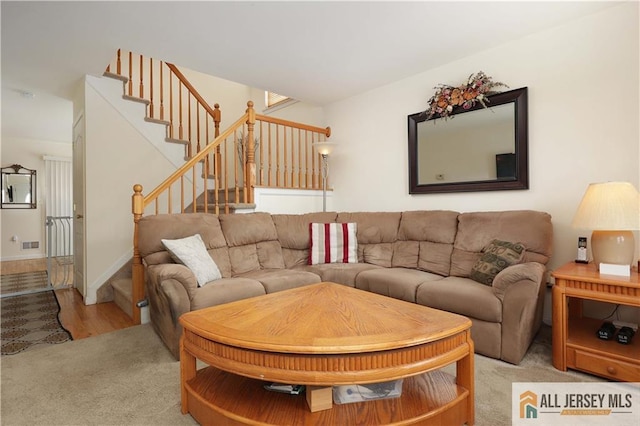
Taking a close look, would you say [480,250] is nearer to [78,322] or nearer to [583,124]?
[583,124]

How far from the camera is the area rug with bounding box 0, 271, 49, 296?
13.7 ft

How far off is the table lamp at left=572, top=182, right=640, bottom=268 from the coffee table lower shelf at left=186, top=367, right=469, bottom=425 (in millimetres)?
1366

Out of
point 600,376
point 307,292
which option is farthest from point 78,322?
point 600,376

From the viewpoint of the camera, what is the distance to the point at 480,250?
2.77m

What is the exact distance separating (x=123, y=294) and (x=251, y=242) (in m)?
1.44

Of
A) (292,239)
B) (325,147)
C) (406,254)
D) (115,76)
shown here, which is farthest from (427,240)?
(115,76)

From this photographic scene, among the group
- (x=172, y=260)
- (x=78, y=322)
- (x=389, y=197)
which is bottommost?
(x=78, y=322)

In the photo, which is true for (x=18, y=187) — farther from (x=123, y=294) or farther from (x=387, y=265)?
(x=387, y=265)

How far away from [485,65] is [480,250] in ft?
5.83

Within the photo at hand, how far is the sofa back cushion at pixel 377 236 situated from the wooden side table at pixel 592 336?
1555mm

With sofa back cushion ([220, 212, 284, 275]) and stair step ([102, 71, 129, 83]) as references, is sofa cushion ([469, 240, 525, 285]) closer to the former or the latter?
sofa back cushion ([220, 212, 284, 275])

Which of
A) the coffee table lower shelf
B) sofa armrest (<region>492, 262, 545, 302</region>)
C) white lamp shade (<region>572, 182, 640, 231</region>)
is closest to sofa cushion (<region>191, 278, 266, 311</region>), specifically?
the coffee table lower shelf

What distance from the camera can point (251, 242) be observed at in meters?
3.24

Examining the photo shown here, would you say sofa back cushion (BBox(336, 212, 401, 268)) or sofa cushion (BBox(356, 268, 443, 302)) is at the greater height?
sofa back cushion (BBox(336, 212, 401, 268))
